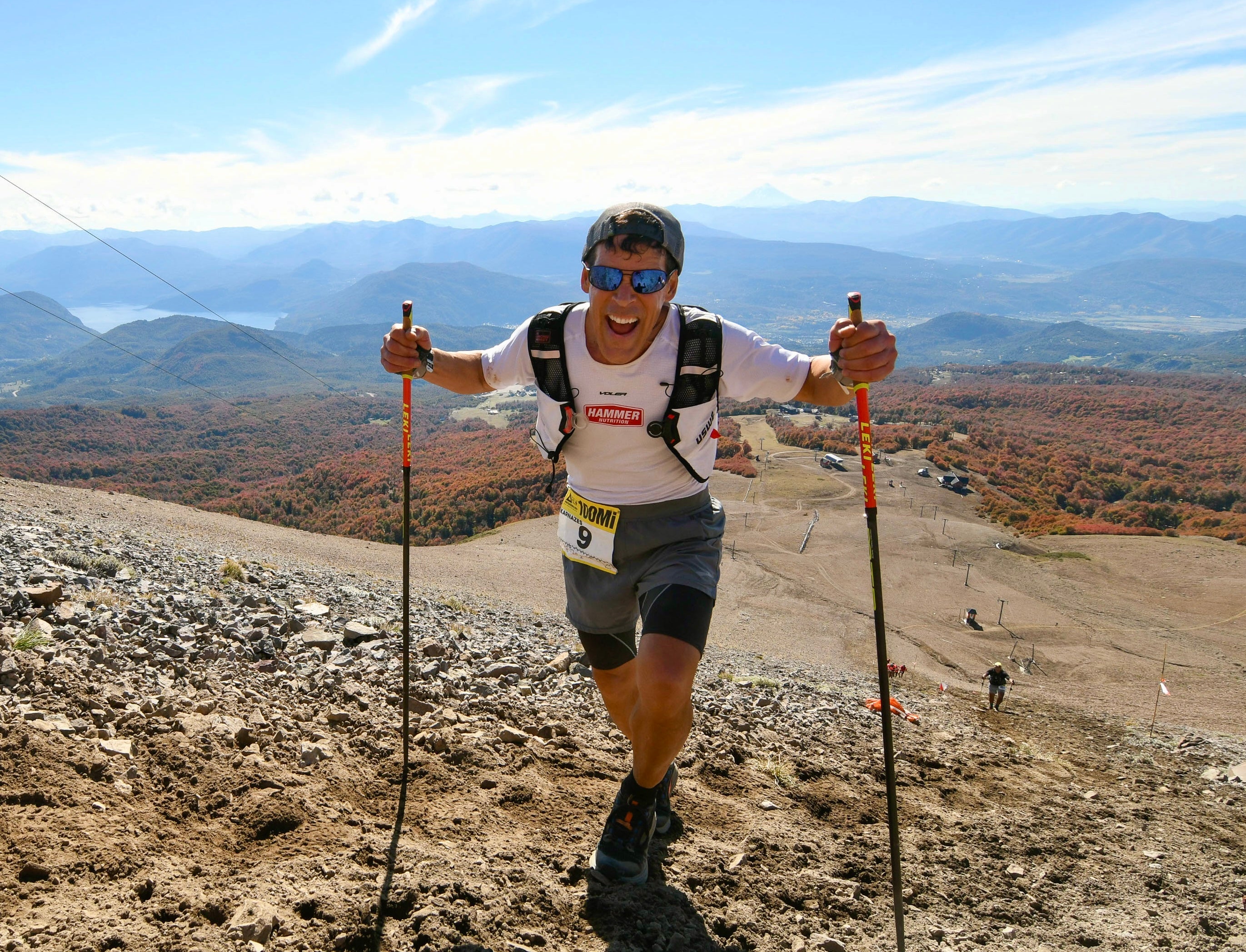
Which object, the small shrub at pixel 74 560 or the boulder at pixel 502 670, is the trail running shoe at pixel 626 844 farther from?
the small shrub at pixel 74 560

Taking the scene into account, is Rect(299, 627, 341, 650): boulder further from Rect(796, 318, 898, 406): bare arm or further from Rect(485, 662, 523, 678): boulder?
Rect(796, 318, 898, 406): bare arm

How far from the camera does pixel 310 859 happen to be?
3090 mm

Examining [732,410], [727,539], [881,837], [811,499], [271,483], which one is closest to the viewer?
[881,837]

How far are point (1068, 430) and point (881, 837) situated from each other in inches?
4382

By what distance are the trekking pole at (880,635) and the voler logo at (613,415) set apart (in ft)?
3.30

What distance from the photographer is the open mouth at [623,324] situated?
3334 mm

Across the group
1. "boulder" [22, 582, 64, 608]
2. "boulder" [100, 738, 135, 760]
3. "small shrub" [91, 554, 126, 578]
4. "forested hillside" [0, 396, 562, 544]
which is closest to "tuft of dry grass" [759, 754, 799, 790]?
"boulder" [100, 738, 135, 760]

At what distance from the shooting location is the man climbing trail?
3.20 meters

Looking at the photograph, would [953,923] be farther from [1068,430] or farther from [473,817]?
[1068,430]

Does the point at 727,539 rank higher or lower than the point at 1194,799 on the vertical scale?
lower

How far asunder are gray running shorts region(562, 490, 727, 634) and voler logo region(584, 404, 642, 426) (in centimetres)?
41

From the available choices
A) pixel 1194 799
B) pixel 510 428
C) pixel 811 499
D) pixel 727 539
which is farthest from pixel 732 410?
pixel 1194 799

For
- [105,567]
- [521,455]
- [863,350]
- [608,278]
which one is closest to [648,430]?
[608,278]

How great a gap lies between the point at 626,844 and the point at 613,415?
1982 mm
